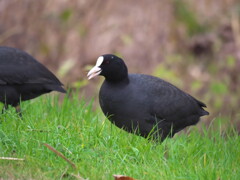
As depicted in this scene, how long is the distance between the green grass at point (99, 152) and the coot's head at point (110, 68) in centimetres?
48

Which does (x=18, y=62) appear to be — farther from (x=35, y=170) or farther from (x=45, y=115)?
(x=35, y=170)

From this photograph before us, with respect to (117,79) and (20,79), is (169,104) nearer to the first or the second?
(117,79)

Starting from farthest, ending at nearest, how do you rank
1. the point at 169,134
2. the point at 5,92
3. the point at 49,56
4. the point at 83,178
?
the point at 49,56 < the point at 5,92 < the point at 169,134 < the point at 83,178

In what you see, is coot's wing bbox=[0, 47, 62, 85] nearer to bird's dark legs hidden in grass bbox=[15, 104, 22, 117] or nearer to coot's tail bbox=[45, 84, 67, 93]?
coot's tail bbox=[45, 84, 67, 93]

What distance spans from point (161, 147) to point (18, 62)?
7.56ft

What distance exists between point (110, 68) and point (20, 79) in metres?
1.27

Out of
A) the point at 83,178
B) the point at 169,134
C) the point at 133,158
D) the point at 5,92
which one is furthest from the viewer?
the point at 5,92

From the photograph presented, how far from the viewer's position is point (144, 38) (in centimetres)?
1027

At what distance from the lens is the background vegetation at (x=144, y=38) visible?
1025cm

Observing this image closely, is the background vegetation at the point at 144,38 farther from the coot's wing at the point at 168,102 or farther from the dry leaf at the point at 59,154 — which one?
the dry leaf at the point at 59,154

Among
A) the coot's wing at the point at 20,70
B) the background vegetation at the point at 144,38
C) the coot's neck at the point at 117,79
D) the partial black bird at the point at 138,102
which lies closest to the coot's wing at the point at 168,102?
the partial black bird at the point at 138,102

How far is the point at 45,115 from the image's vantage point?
5738 mm

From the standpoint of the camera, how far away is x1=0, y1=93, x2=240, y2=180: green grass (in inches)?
171

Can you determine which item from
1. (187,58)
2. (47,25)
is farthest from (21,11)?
(187,58)
